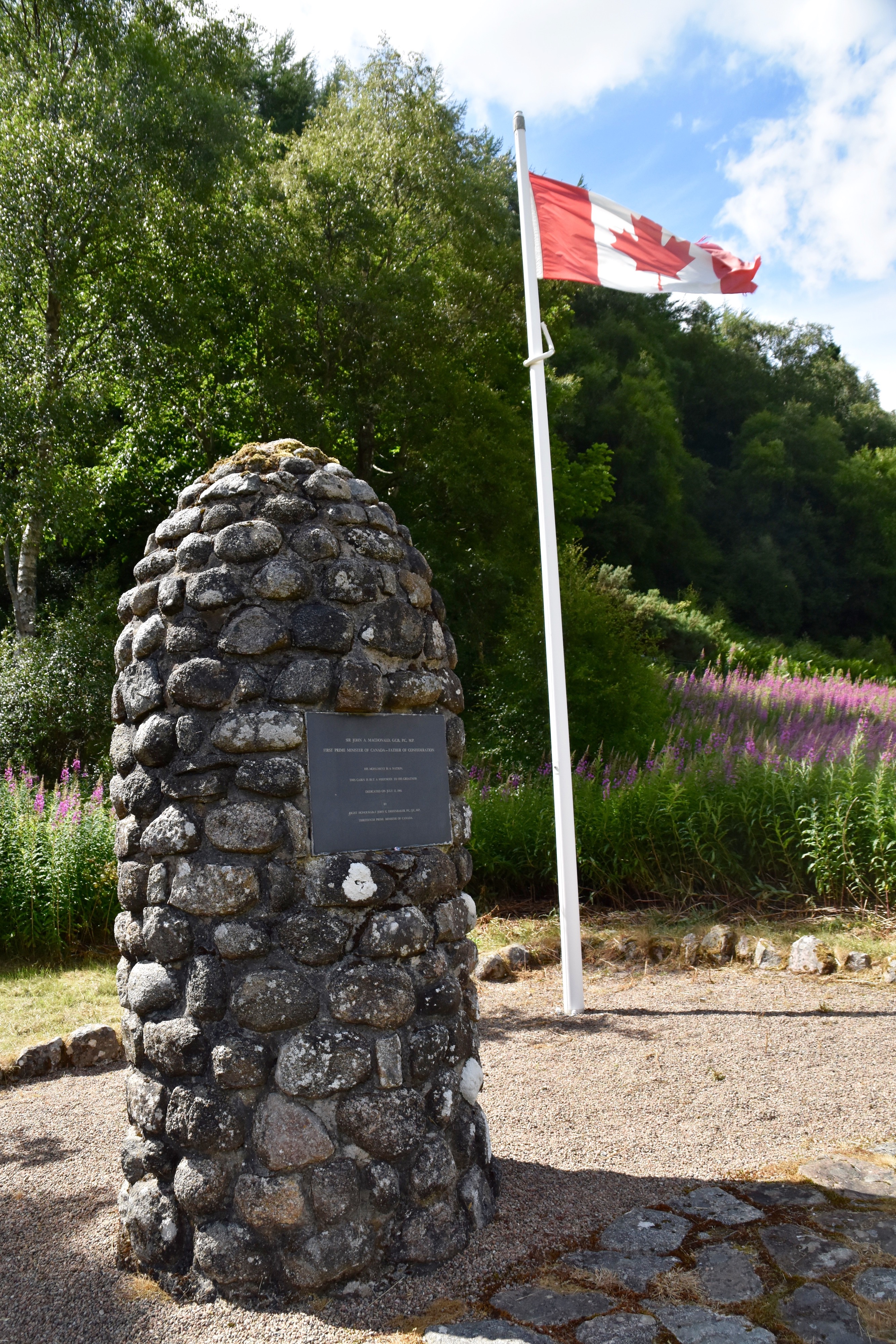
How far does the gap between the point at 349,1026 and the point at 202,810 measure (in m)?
0.74

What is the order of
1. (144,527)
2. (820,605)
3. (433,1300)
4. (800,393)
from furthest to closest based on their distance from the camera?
(800,393) < (820,605) < (144,527) < (433,1300)

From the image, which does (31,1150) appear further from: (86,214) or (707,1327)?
(86,214)

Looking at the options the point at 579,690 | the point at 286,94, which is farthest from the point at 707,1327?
the point at 286,94

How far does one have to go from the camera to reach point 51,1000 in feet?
18.2

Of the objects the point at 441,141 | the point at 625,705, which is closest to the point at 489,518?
the point at 625,705

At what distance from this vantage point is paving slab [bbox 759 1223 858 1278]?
2.54m

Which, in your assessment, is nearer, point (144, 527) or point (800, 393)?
point (144, 527)

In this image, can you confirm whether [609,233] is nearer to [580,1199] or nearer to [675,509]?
[580,1199]

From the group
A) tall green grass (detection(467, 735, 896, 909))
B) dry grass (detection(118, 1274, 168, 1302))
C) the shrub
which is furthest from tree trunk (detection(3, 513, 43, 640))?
dry grass (detection(118, 1274, 168, 1302))

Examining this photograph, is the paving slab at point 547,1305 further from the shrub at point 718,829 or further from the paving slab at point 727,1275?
the shrub at point 718,829

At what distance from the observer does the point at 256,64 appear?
47.9 feet

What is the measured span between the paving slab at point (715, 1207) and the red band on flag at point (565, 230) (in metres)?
4.82

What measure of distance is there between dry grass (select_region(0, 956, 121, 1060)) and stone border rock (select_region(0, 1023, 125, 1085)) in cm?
9

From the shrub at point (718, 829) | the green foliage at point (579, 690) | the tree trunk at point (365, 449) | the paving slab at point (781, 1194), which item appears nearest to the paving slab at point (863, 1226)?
the paving slab at point (781, 1194)
